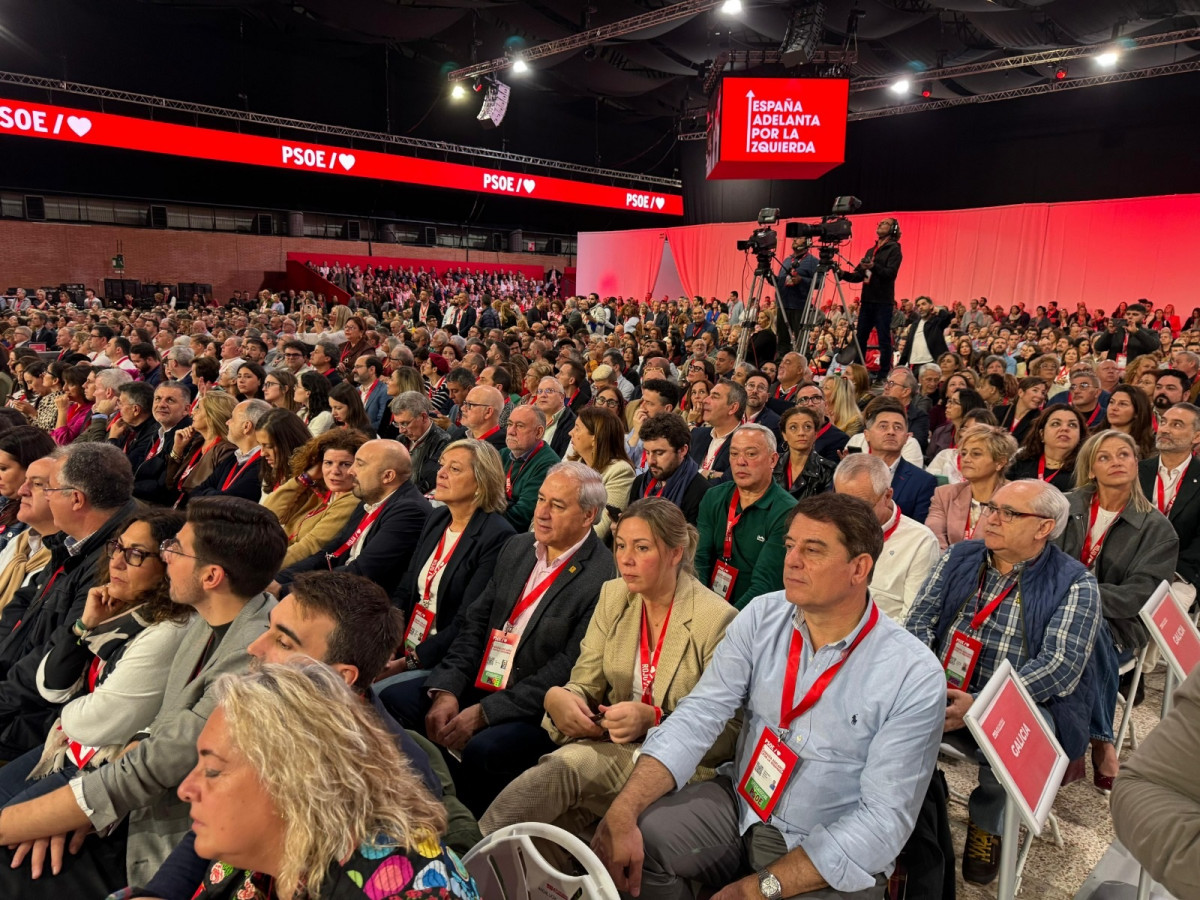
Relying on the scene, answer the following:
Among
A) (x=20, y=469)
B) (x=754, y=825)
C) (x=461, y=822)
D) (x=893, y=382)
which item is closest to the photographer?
(x=461, y=822)

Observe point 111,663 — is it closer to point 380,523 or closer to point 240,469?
point 380,523

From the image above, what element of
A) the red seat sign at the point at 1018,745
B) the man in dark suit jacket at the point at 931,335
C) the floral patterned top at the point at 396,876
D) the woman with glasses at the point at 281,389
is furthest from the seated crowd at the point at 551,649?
the man in dark suit jacket at the point at 931,335

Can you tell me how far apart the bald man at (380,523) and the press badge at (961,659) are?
76.8 inches

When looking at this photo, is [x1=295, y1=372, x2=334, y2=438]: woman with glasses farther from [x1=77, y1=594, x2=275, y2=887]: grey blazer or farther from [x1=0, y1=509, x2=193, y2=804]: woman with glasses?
[x1=77, y1=594, x2=275, y2=887]: grey blazer

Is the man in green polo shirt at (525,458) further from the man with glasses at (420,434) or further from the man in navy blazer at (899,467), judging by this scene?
the man in navy blazer at (899,467)

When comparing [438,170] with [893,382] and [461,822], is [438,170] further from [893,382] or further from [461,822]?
[461,822]

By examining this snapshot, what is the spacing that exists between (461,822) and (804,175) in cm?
1235

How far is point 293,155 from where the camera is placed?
16516 mm

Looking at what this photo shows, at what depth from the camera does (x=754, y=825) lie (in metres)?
1.79

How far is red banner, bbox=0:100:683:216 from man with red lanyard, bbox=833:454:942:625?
15853 millimetres

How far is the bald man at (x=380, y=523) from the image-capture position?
3.00 m

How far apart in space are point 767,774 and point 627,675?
1.67 ft

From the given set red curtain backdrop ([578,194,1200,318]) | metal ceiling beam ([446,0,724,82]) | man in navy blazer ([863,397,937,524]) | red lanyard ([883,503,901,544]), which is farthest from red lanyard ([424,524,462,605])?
red curtain backdrop ([578,194,1200,318])

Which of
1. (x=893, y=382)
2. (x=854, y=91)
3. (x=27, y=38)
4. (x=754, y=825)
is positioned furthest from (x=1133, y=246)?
(x=27, y=38)
